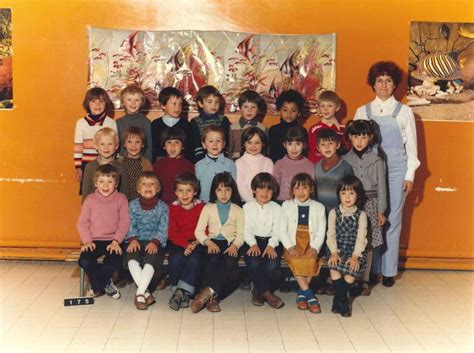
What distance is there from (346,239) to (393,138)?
908mm

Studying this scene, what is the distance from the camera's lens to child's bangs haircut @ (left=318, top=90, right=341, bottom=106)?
206 inches

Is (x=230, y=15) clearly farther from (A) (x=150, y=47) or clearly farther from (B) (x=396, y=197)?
(B) (x=396, y=197)

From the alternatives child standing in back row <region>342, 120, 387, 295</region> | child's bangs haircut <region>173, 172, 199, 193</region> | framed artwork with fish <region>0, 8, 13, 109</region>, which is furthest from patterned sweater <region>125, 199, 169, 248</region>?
framed artwork with fish <region>0, 8, 13, 109</region>

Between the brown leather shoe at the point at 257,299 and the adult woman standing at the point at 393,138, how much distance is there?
0.98 metres

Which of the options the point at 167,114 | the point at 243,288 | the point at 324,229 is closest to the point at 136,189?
the point at 167,114

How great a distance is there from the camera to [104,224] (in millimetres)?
4883

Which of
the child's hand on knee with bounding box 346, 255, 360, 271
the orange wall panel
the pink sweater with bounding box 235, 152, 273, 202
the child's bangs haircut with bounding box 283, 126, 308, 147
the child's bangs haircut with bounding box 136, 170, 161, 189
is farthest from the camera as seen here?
the orange wall panel

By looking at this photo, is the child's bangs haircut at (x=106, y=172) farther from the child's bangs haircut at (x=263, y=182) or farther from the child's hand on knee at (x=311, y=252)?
the child's hand on knee at (x=311, y=252)

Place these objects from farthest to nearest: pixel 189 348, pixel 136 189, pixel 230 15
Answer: pixel 230 15 → pixel 136 189 → pixel 189 348

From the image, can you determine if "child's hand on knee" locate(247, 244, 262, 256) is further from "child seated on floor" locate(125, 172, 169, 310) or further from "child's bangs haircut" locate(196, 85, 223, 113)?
"child's bangs haircut" locate(196, 85, 223, 113)

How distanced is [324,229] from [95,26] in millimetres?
2418

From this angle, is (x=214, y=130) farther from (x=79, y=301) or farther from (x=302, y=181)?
(x=79, y=301)

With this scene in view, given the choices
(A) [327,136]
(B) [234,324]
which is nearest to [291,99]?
(A) [327,136]

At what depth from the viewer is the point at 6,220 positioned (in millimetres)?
5863
